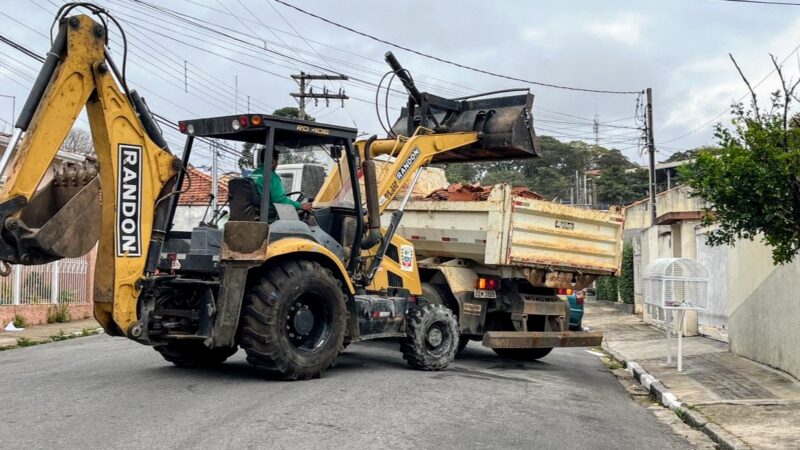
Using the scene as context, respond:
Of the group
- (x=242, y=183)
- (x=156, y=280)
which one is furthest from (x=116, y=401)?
(x=242, y=183)

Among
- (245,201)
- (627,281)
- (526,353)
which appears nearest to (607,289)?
(627,281)

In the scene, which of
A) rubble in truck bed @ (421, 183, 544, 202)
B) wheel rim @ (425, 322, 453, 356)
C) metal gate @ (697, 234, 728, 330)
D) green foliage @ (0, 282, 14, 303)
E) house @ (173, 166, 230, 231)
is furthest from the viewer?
metal gate @ (697, 234, 728, 330)

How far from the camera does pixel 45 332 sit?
1694cm

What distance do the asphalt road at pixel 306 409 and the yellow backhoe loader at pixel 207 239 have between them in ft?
1.58

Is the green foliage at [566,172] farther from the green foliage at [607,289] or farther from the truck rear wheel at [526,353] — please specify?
the truck rear wheel at [526,353]

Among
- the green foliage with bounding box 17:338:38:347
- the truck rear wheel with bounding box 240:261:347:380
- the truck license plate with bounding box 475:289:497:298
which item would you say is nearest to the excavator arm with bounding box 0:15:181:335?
the truck rear wheel with bounding box 240:261:347:380

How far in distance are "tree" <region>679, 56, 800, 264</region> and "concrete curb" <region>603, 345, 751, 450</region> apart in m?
1.75

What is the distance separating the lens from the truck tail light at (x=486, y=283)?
12438 millimetres

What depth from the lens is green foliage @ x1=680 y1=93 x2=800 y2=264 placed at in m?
7.55

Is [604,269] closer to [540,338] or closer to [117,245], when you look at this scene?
[540,338]

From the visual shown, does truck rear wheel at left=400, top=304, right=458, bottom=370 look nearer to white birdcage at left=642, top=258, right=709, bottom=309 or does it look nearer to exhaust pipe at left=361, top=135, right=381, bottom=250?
exhaust pipe at left=361, top=135, right=381, bottom=250

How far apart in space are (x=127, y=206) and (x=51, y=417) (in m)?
2.07

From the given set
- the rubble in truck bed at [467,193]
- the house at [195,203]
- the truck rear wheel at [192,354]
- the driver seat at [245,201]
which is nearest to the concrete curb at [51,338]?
the house at [195,203]

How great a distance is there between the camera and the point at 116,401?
300 inches
